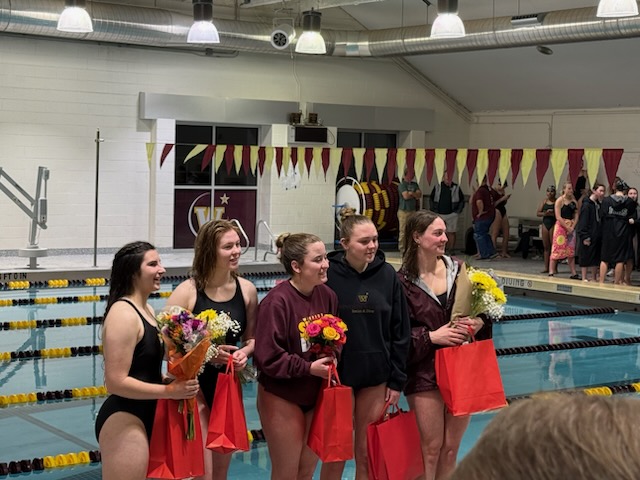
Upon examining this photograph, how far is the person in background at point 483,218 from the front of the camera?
17.5m

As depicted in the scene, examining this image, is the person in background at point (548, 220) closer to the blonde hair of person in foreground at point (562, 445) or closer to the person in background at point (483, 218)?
the person in background at point (483, 218)

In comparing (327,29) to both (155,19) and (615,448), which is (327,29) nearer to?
(155,19)

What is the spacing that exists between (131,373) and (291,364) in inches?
29.4

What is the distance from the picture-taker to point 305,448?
4.39 metres

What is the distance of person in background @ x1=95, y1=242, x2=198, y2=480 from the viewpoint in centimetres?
376

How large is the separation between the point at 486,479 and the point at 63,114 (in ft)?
52.9

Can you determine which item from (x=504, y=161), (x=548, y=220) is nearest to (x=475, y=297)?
(x=504, y=161)

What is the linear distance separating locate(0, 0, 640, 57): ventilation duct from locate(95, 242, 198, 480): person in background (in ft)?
37.1

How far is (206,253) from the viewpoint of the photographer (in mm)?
4418

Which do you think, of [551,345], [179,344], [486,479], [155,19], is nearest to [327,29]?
[155,19]

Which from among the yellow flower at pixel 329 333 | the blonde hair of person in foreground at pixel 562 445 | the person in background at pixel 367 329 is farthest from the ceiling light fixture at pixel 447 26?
the blonde hair of person in foreground at pixel 562 445

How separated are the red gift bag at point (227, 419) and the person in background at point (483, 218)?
13797mm

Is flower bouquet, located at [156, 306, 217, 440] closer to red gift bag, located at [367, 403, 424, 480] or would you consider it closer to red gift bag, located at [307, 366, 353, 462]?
red gift bag, located at [307, 366, 353, 462]

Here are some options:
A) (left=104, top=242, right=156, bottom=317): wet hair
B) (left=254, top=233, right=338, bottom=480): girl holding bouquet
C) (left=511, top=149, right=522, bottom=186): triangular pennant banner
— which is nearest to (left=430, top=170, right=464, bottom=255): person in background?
(left=511, top=149, right=522, bottom=186): triangular pennant banner
